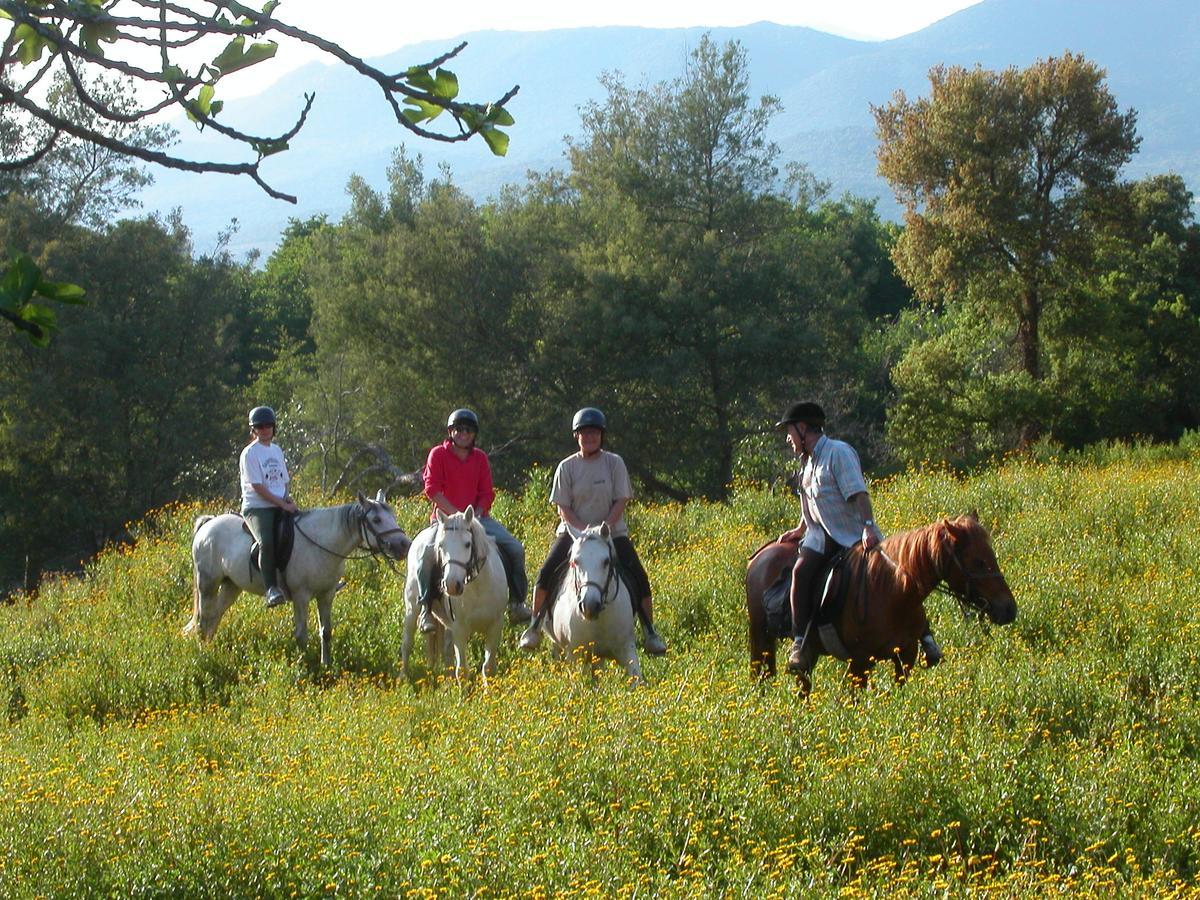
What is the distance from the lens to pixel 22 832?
6488mm

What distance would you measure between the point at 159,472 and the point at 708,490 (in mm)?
15311

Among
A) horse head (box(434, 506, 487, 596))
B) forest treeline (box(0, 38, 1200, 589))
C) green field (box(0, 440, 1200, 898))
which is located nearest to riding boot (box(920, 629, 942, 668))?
green field (box(0, 440, 1200, 898))

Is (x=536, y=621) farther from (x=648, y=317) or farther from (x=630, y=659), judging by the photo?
(x=648, y=317)

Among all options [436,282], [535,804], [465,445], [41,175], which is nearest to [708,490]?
[436,282]

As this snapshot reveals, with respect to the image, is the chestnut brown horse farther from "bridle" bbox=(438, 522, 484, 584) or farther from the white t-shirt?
the white t-shirt

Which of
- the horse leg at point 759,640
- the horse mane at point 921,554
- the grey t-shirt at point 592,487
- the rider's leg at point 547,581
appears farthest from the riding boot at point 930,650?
the rider's leg at point 547,581

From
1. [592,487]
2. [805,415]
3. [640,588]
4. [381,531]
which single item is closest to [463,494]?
[592,487]

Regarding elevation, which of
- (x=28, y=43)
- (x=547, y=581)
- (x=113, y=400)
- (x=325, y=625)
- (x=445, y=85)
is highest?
(x=28, y=43)

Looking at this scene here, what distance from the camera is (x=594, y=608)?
949 cm

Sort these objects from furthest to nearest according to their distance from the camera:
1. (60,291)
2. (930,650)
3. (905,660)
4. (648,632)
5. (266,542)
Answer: (266,542) < (648,632) < (905,660) < (930,650) < (60,291)

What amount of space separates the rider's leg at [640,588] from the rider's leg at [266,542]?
4740 mm

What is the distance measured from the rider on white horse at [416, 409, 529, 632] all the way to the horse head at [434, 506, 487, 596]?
16.8 inches

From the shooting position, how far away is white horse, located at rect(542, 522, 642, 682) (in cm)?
969

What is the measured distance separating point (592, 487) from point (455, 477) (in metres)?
1.82
